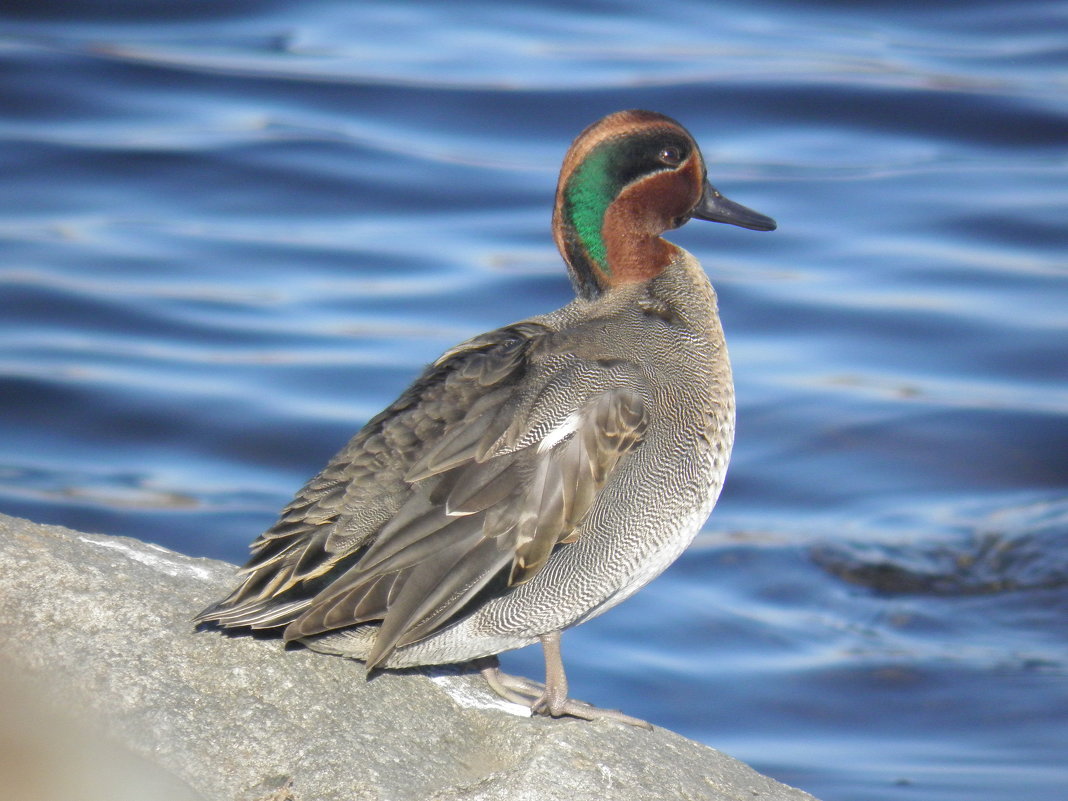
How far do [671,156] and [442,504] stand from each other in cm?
144

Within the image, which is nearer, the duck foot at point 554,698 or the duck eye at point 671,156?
the duck foot at point 554,698

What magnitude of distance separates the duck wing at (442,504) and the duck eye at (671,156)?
2.85 feet

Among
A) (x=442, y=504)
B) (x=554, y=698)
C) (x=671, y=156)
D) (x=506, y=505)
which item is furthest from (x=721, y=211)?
(x=554, y=698)

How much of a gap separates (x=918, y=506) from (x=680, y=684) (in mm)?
2125

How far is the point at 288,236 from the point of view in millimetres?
11148

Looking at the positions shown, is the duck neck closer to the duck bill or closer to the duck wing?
the duck bill

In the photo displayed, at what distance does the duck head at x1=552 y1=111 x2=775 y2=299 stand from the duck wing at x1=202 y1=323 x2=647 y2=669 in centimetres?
66

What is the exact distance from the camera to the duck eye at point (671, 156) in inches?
172

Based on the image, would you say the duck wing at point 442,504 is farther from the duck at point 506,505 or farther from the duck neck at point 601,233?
the duck neck at point 601,233

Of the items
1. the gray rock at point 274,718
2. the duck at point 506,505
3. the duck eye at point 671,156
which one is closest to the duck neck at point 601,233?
the duck eye at point 671,156

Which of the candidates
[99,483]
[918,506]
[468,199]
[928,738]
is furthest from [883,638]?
[468,199]

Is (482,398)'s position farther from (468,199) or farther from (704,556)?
(468,199)

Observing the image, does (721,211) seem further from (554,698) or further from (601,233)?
(554,698)

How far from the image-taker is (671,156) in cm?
440
